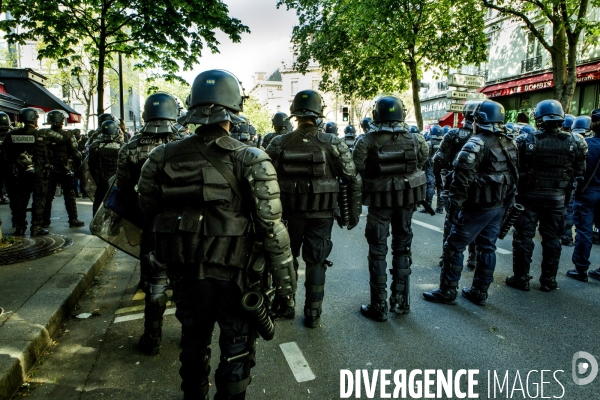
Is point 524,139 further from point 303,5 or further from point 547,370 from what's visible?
point 303,5

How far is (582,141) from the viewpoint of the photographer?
499 cm

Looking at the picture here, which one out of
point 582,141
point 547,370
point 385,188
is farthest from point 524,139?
point 547,370

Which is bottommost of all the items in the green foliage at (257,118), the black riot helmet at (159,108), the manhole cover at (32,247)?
the manhole cover at (32,247)

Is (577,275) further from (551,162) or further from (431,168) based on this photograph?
(431,168)

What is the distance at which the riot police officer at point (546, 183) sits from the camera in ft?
15.7

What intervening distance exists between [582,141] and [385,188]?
2728mm

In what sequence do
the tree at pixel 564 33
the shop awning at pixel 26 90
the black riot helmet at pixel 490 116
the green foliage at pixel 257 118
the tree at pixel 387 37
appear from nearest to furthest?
1. the black riot helmet at pixel 490 116
2. the tree at pixel 564 33
3. the shop awning at pixel 26 90
4. the tree at pixel 387 37
5. the green foliage at pixel 257 118

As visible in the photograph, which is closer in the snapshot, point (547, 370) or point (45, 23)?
point (547, 370)

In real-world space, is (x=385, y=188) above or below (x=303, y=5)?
below

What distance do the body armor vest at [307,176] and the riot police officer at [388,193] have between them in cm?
51

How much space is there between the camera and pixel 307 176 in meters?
3.88

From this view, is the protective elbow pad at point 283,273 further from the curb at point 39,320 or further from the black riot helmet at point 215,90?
the curb at point 39,320

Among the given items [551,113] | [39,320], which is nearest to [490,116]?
[551,113]

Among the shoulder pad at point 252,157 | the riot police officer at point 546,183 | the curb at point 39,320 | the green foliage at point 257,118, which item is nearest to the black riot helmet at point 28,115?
the curb at point 39,320
